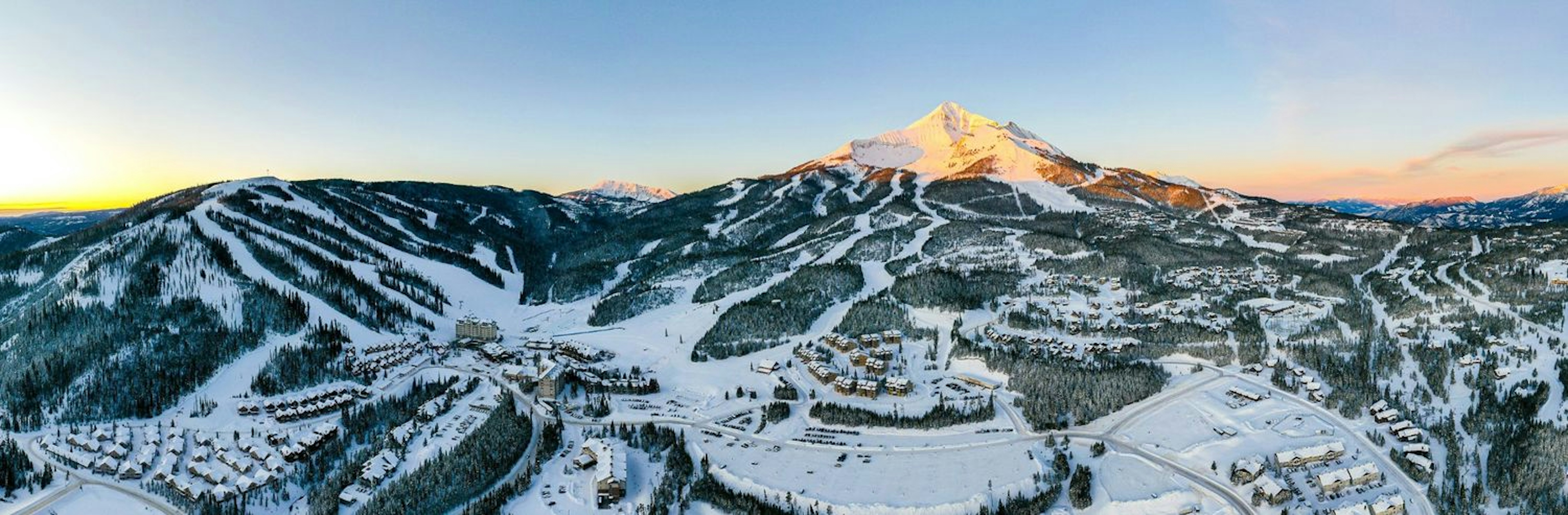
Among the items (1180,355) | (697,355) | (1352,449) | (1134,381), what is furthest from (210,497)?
(1180,355)

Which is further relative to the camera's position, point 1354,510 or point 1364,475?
point 1364,475

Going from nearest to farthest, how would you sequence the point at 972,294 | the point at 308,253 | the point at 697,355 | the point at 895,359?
1. the point at 895,359
2. the point at 697,355
3. the point at 972,294
4. the point at 308,253

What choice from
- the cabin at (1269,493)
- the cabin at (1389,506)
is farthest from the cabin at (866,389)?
the cabin at (1389,506)

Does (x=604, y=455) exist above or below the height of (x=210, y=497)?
above

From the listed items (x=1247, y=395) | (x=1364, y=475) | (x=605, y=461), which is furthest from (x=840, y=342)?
(x=1364, y=475)

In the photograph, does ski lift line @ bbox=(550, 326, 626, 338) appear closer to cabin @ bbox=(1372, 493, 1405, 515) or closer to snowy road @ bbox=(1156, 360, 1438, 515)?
snowy road @ bbox=(1156, 360, 1438, 515)

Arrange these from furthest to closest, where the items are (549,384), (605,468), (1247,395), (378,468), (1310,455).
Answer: (549,384) < (1247,395) < (378,468) < (605,468) < (1310,455)

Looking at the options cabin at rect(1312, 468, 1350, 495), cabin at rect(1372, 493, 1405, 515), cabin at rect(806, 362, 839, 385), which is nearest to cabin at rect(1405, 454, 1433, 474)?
cabin at rect(1312, 468, 1350, 495)

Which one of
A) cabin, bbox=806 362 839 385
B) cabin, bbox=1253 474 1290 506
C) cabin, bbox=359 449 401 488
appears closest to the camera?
cabin, bbox=1253 474 1290 506

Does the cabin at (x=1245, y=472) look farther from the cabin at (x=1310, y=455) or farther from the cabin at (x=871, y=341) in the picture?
the cabin at (x=871, y=341)

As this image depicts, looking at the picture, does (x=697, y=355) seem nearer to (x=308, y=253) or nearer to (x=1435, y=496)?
(x=1435, y=496)

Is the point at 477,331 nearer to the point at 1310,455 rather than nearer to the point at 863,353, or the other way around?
the point at 863,353
